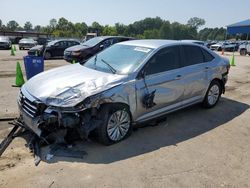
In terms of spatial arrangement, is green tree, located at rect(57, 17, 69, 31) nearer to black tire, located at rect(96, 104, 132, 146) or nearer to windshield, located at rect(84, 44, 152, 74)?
windshield, located at rect(84, 44, 152, 74)

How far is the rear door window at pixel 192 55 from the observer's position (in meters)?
6.21

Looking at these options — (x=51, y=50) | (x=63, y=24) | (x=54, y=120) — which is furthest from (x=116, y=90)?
(x=63, y=24)

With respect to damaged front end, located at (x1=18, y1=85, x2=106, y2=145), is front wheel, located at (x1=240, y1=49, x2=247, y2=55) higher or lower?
lower

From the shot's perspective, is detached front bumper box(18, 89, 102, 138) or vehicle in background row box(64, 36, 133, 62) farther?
vehicle in background row box(64, 36, 133, 62)

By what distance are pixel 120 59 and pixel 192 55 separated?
5.85 feet

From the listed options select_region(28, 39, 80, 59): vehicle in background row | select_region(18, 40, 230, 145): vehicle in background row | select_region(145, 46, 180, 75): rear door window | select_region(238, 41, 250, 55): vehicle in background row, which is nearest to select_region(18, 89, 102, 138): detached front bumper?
select_region(18, 40, 230, 145): vehicle in background row

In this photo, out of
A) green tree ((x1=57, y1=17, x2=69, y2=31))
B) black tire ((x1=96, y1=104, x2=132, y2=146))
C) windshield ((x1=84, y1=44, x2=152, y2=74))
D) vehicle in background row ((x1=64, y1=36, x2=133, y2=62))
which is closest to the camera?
black tire ((x1=96, y1=104, x2=132, y2=146))

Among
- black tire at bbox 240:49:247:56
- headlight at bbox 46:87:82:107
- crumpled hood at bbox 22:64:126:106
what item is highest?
crumpled hood at bbox 22:64:126:106

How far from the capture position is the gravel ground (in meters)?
3.78

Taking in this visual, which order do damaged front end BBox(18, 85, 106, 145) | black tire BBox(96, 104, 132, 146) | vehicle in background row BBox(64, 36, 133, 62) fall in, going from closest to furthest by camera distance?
damaged front end BBox(18, 85, 106, 145)
black tire BBox(96, 104, 132, 146)
vehicle in background row BBox(64, 36, 133, 62)

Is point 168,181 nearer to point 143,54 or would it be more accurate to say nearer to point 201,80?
point 143,54

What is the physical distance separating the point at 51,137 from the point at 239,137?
134 inches

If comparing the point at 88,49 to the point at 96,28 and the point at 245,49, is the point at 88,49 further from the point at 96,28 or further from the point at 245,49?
the point at 96,28

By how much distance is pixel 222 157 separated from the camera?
15.0 feet
